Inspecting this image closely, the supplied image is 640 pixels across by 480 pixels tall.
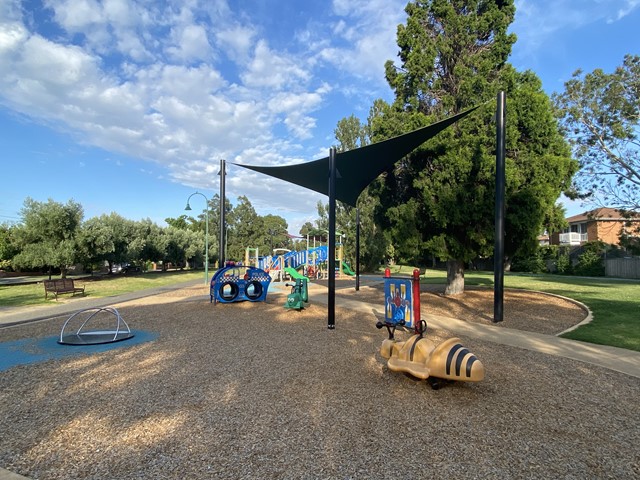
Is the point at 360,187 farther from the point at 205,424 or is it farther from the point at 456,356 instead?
the point at 205,424

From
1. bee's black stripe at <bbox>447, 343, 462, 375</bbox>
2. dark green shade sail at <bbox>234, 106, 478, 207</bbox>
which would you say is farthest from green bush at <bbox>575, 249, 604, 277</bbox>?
bee's black stripe at <bbox>447, 343, 462, 375</bbox>

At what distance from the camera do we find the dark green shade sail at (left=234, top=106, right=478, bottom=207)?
7873mm

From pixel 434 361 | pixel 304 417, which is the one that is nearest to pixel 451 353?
pixel 434 361

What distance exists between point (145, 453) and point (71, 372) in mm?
2770

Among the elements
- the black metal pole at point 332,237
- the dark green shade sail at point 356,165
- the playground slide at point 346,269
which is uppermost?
the dark green shade sail at point 356,165

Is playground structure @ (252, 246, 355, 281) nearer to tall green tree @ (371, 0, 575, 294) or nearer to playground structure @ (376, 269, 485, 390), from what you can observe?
tall green tree @ (371, 0, 575, 294)

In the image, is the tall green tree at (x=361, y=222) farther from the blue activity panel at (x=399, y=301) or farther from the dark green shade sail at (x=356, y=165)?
the blue activity panel at (x=399, y=301)

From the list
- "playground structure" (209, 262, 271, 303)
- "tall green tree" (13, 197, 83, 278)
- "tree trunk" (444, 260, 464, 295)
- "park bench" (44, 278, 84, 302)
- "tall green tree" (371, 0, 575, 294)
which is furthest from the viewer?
"tall green tree" (13, 197, 83, 278)

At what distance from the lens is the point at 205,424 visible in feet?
11.2

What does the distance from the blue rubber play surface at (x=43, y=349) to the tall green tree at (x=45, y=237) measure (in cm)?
1565

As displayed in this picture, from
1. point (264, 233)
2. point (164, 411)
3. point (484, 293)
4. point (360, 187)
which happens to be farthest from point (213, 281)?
point (264, 233)

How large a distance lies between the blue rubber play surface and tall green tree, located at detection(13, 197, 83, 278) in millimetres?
15652

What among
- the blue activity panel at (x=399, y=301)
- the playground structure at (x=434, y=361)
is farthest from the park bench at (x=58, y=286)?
the playground structure at (x=434, y=361)

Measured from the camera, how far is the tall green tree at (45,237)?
20.0 m
